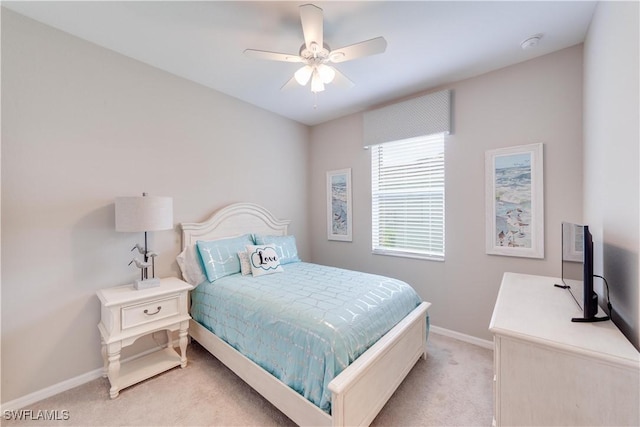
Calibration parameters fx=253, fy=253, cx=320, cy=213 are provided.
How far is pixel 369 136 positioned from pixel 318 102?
78 centimetres

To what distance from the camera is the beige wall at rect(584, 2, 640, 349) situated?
113 centimetres

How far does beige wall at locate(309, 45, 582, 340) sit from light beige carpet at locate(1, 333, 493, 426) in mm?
706

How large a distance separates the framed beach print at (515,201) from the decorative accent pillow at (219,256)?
2.55 meters

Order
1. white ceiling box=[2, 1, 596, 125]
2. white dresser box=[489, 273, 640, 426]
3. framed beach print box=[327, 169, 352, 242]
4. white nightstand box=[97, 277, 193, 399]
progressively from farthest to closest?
1. framed beach print box=[327, 169, 352, 242]
2. white nightstand box=[97, 277, 193, 399]
3. white ceiling box=[2, 1, 596, 125]
4. white dresser box=[489, 273, 640, 426]

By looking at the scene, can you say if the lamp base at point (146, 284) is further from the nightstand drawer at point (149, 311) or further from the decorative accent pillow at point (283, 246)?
the decorative accent pillow at point (283, 246)

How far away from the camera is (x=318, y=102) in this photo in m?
3.21

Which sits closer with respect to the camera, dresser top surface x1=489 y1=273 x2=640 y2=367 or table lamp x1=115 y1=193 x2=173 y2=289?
dresser top surface x1=489 y1=273 x2=640 y2=367

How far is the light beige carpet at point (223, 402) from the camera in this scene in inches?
64.9

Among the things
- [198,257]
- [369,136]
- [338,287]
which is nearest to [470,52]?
[369,136]

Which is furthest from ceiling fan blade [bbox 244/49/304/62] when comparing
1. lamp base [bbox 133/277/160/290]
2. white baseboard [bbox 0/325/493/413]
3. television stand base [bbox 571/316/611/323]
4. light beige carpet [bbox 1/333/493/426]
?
white baseboard [bbox 0/325/493/413]

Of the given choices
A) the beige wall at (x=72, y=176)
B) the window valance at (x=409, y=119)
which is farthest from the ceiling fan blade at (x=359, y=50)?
the beige wall at (x=72, y=176)

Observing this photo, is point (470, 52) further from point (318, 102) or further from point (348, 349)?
point (348, 349)

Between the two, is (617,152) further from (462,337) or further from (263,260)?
(263,260)

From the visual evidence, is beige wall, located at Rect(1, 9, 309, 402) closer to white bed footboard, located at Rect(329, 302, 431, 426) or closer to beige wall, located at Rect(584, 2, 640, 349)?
white bed footboard, located at Rect(329, 302, 431, 426)
